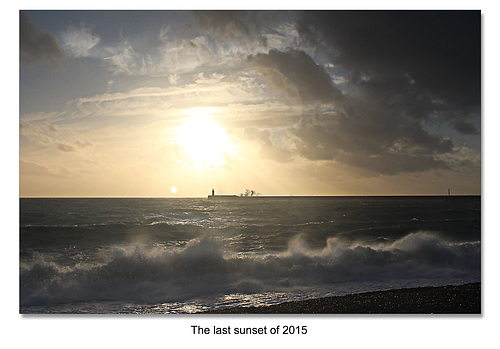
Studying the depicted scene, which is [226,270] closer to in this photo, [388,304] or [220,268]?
[220,268]

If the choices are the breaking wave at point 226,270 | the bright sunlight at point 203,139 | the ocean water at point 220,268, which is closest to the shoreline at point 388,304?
the ocean water at point 220,268

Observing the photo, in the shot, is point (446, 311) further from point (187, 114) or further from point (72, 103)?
point (72, 103)

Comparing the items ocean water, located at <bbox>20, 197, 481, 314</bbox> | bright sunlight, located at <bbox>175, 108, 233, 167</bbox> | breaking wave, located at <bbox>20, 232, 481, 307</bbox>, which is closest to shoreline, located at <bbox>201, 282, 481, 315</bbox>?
ocean water, located at <bbox>20, 197, 481, 314</bbox>

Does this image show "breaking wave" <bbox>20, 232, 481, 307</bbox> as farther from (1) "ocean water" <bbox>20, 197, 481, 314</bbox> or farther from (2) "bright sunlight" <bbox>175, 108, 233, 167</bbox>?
(2) "bright sunlight" <bbox>175, 108, 233, 167</bbox>

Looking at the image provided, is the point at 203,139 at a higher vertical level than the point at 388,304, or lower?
higher

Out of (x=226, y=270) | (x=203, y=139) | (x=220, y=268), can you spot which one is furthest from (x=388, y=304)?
(x=203, y=139)

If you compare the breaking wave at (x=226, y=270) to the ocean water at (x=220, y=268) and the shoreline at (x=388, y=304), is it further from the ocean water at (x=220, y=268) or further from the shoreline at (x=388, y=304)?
the shoreline at (x=388, y=304)

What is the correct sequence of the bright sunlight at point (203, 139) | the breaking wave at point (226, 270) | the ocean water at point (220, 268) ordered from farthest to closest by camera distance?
the bright sunlight at point (203, 139)
the breaking wave at point (226, 270)
the ocean water at point (220, 268)
